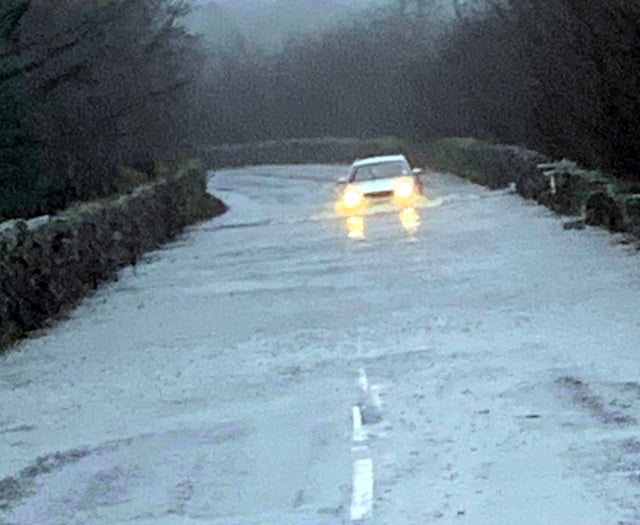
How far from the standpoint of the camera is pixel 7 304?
17.7 meters

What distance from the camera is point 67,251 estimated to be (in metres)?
21.4

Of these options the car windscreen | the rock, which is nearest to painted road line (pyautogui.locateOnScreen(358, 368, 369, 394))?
the rock

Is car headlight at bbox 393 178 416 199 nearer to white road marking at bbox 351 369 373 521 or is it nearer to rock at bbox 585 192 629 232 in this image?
rock at bbox 585 192 629 232

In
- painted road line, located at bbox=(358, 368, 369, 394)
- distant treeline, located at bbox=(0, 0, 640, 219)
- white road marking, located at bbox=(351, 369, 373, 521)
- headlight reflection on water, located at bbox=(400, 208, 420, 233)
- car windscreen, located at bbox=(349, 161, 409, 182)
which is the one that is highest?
distant treeline, located at bbox=(0, 0, 640, 219)

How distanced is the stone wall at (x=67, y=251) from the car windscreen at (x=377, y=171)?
4770 millimetres

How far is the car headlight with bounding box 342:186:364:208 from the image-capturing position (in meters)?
35.5

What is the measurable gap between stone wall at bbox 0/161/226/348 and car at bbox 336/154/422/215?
4358 millimetres

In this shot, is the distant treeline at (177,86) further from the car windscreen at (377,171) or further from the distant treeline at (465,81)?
the car windscreen at (377,171)

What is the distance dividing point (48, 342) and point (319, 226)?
1576 centimetres

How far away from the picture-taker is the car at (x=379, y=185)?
116 feet

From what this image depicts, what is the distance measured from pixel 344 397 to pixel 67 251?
10.8 metres

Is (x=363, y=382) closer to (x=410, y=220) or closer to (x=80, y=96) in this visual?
(x=410, y=220)

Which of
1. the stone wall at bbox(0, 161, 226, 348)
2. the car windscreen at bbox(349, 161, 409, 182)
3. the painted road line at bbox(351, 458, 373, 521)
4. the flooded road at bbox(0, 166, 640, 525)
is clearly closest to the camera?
the painted road line at bbox(351, 458, 373, 521)

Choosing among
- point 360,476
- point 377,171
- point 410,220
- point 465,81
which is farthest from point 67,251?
point 465,81
